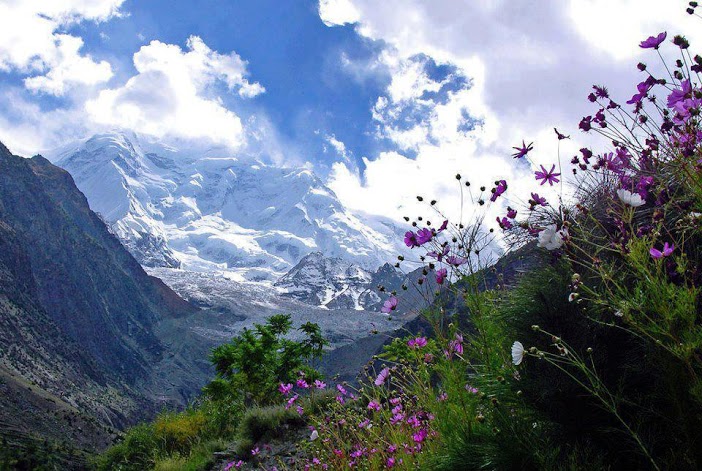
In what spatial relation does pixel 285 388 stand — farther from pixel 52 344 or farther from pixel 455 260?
pixel 52 344

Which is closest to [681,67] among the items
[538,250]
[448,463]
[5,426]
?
[538,250]

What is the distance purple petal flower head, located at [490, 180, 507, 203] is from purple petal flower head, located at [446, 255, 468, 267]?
39 cm

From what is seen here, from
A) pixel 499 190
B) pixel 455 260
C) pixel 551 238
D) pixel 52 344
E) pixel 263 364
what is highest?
pixel 52 344

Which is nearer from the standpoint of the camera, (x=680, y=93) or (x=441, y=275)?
(x=680, y=93)

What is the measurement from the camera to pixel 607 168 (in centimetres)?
302

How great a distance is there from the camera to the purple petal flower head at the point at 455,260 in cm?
295

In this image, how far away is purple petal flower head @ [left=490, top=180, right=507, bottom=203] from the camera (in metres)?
2.95

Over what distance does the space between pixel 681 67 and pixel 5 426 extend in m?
75.7

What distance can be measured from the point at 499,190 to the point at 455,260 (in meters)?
0.46

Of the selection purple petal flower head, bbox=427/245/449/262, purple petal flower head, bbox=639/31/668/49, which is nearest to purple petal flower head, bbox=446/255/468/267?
purple petal flower head, bbox=427/245/449/262

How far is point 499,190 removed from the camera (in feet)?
9.73

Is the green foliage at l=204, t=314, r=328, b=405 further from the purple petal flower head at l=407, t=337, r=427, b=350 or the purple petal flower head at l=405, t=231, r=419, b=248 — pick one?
the purple petal flower head at l=405, t=231, r=419, b=248

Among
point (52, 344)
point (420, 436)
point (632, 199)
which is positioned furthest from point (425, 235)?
point (52, 344)

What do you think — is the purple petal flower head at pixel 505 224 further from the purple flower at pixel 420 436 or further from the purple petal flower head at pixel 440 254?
the purple flower at pixel 420 436
